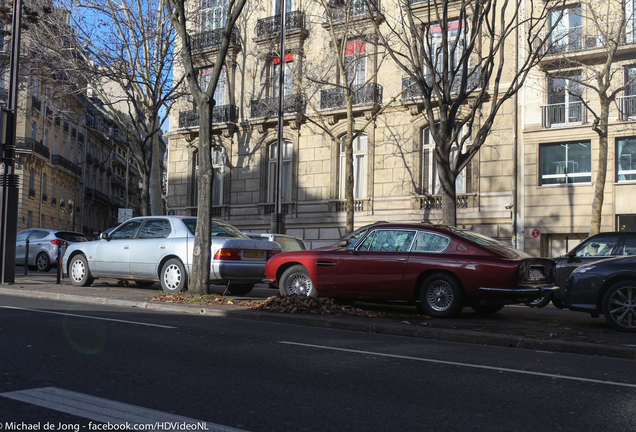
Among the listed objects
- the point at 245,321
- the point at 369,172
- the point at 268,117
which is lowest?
the point at 245,321

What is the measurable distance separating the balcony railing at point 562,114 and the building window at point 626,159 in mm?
1750

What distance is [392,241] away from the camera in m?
A: 10.5

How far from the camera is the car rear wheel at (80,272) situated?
47.4 ft

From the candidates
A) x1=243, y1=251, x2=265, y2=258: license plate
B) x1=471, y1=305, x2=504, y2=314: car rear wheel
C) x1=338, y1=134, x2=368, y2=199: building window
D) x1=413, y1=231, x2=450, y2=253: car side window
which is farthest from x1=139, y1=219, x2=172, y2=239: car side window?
x1=338, y1=134, x2=368, y2=199: building window

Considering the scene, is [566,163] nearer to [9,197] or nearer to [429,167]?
[429,167]

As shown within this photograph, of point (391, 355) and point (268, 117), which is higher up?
point (268, 117)

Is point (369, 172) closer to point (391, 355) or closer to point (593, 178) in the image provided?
point (593, 178)

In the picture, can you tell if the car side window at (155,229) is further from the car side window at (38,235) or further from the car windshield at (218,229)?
the car side window at (38,235)

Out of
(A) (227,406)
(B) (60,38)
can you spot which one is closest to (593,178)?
(B) (60,38)

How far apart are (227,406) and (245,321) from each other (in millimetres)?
5055

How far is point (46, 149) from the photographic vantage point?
51094mm

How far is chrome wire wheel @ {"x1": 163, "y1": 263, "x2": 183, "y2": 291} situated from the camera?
12609mm

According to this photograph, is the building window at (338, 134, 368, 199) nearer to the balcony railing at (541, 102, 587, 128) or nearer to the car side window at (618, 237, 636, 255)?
the balcony railing at (541, 102, 587, 128)

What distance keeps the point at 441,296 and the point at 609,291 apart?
2.36 metres
